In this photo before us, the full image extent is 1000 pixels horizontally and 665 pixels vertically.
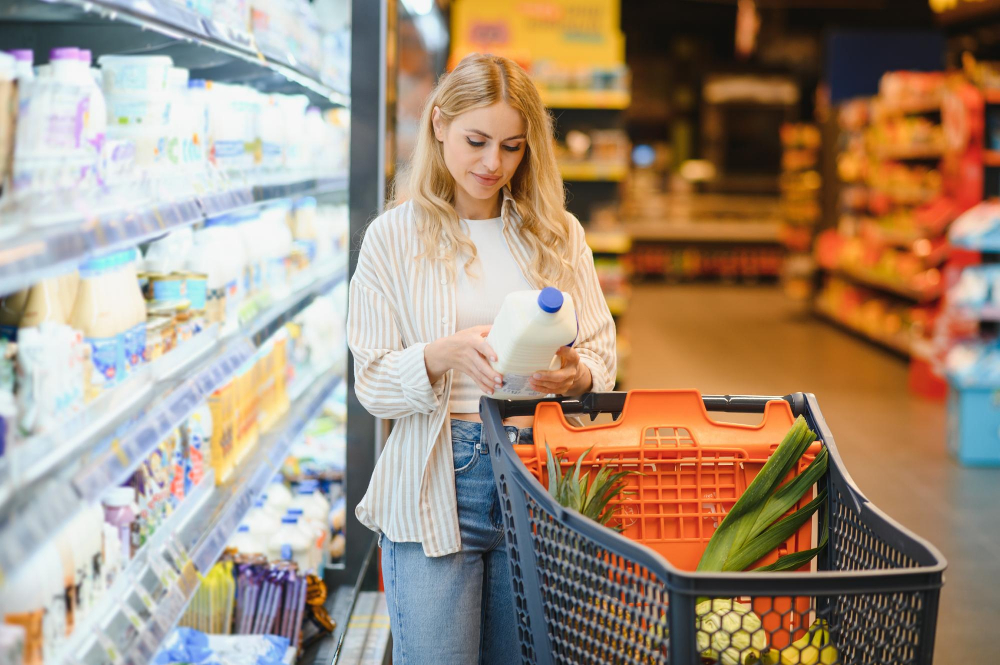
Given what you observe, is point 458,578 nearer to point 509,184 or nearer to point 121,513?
point 121,513

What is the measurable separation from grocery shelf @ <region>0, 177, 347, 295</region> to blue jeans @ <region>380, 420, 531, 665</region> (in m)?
0.64

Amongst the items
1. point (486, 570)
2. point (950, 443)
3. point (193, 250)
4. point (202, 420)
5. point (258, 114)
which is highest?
point (258, 114)

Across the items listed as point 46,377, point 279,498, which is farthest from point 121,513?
point 279,498

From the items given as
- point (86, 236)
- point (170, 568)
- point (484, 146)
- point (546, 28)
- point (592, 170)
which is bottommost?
point (170, 568)

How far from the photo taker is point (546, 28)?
8430 mm

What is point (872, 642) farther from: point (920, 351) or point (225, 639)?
point (920, 351)

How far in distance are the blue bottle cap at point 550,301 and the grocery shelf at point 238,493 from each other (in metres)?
1.03

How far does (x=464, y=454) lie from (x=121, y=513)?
2.07 ft

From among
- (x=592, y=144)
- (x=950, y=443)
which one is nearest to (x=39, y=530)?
(x=950, y=443)

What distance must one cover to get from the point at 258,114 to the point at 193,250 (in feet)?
1.69

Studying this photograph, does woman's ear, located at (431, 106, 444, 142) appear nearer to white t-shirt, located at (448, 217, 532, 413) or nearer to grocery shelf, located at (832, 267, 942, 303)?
white t-shirt, located at (448, 217, 532, 413)

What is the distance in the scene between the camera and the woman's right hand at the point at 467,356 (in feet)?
5.45

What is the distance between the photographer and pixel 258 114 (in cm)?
288

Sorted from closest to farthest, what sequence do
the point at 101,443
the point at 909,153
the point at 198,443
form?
the point at 101,443 < the point at 198,443 < the point at 909,153
